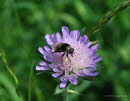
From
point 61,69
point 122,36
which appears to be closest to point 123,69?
point 122,36

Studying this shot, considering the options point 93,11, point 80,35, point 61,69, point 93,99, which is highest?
point 93,11

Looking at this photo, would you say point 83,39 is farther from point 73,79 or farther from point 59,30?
point 59,30

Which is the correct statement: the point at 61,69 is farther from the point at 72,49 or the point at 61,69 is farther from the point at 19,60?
the point at 19,60

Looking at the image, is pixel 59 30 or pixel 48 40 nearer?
pixel 48 40

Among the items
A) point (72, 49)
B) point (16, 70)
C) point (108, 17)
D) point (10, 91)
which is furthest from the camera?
point (16, 70)

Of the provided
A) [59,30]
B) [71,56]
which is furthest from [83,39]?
[59,30]

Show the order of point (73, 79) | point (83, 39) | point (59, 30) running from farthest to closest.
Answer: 1. point (59, 30)
2. point (83, 39)
3. point (73, 79)

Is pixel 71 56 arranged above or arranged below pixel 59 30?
below

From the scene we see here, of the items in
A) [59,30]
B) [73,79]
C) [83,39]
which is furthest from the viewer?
[59,30]

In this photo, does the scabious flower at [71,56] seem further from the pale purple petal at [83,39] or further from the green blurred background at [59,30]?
the green blurred background at [59,30]
